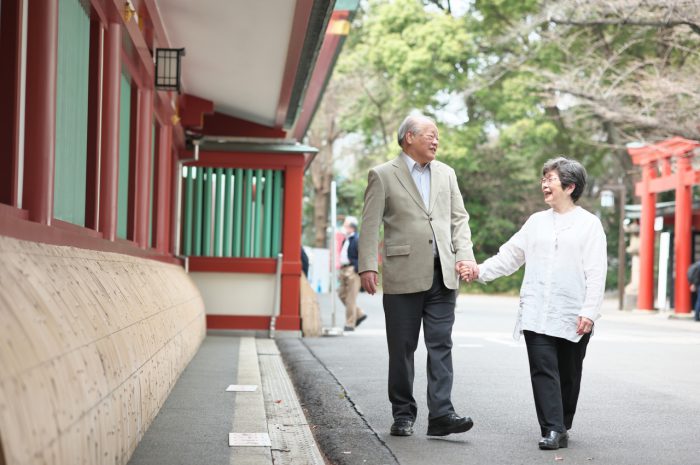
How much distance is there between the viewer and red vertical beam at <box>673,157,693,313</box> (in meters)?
26.4

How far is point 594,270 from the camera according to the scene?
6.15 m

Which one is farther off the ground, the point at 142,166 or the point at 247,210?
the point at 142,166

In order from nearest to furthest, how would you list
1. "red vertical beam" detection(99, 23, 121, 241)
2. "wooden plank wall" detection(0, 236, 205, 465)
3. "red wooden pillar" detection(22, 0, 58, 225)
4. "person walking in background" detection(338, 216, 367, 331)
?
"wooden plank wall" detection(0, 236, 205, 465) → "red wooden pillar" detection(22, 0, 58, 225) → "red vertical beam" detection(99, 23, 121, 241) → "person walking in background" detection(338, 216, 367, 331)

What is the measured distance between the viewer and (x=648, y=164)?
29.5 metres

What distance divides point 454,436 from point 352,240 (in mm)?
10653

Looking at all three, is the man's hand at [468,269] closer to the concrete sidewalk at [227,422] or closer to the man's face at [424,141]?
the man's face at [424,141]

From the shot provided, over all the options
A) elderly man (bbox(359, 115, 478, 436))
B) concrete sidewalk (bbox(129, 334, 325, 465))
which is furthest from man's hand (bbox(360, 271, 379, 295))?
concrete sidewalk (bbox(129, 334, 325, 465))

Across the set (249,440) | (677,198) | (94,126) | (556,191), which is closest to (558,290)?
(556,191)

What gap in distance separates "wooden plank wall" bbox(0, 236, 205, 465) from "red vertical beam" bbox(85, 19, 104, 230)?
816mm

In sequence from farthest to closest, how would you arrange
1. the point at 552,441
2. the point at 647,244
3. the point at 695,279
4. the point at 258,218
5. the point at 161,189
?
the point at 647,244
the point at 695,279
the point at 258,218
the point at 161,189
the point at 552,441

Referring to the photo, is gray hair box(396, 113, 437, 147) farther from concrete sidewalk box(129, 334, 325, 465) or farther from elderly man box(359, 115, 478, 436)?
concrete sidewalk box(129, 334, 325, 465)

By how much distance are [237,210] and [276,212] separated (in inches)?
21.6

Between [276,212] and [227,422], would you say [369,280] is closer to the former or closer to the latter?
[227,422]

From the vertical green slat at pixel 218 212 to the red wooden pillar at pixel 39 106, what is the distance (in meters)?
9.99
